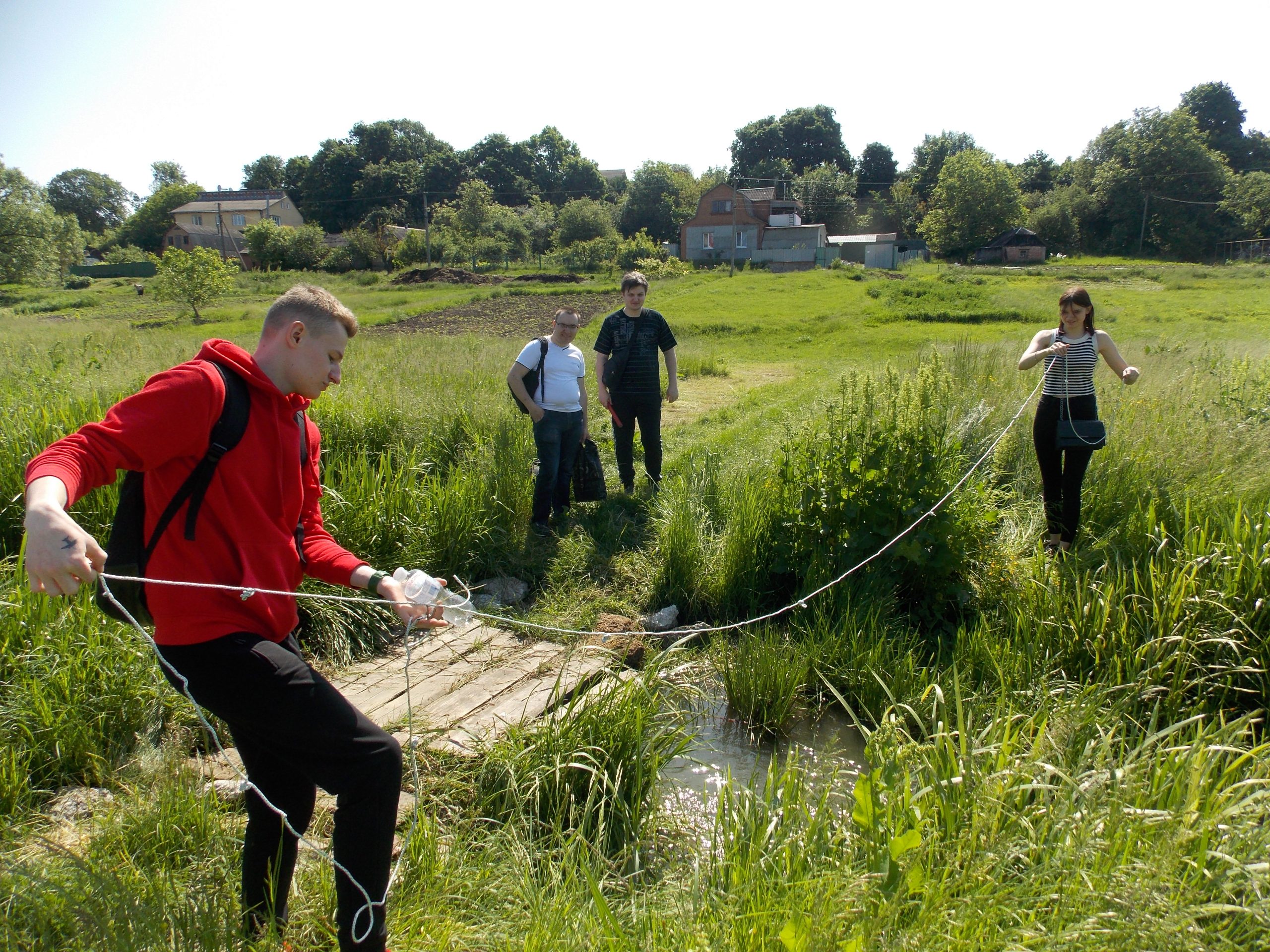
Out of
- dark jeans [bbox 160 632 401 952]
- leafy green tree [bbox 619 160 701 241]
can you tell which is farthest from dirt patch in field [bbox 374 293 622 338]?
leafy green tree [bbox 619 160 701 241]

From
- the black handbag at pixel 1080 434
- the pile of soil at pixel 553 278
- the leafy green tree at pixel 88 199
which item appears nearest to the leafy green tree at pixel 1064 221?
the pile of soil at pixel 553 278

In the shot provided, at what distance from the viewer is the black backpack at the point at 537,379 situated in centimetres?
640

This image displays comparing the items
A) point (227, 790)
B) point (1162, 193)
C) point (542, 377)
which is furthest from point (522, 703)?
point (1162, 193)

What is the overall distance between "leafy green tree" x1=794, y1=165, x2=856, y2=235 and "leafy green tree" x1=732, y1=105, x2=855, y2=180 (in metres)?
22.4

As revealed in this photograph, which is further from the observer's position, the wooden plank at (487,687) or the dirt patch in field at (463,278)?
the dirt patch in field at (463,278)

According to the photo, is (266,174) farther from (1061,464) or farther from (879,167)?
(1061,464)

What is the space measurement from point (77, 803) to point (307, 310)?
7.53 feet

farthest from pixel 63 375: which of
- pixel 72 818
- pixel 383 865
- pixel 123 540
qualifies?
pixel 383 865

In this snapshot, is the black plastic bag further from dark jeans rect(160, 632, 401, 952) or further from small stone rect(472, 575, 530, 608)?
dark jeans rect(160, 632, 401, 952)

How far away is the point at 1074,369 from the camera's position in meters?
5.70

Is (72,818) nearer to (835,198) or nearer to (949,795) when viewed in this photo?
(949,795)

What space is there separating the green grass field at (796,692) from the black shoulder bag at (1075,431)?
0.67m

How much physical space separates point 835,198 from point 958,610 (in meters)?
76.4

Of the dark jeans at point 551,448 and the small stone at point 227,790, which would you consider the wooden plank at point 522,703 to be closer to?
the small stone at point 227,790
